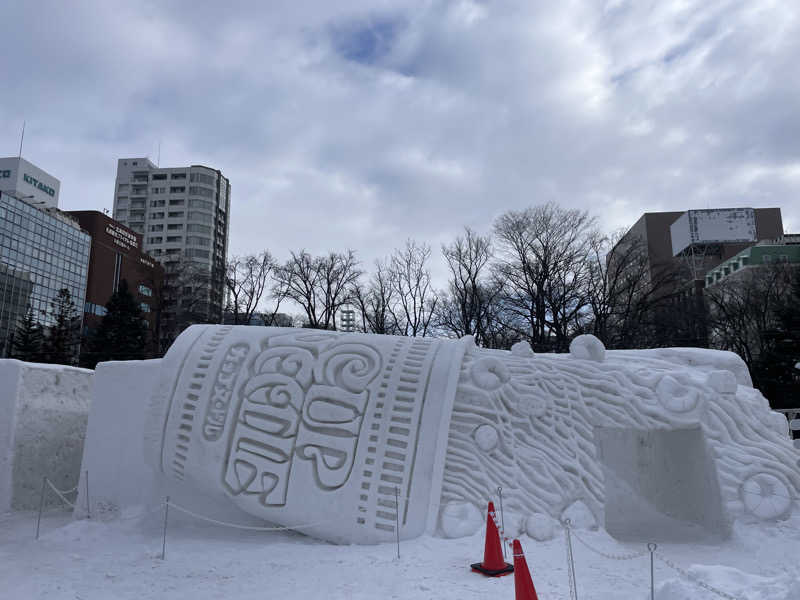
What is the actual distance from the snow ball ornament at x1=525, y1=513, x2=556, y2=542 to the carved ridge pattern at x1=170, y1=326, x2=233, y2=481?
4.14 metres

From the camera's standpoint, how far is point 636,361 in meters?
8.36

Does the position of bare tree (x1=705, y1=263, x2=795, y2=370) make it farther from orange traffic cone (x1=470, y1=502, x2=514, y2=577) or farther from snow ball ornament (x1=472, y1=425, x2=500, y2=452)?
orange traffic cone (x1=470, y1=502, x2=514, y2=577)

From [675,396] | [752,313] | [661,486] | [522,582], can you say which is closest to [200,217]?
[752,313]

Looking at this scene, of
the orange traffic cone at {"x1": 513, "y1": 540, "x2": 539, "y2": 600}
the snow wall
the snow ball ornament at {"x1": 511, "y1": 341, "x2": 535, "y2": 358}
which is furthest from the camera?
the snow wall

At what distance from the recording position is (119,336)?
93.1 ft

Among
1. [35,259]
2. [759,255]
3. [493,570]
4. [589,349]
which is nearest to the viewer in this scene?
[493,570]

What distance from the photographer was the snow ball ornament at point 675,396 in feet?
22.6

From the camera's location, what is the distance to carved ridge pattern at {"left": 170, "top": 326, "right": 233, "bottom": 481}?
290 inches

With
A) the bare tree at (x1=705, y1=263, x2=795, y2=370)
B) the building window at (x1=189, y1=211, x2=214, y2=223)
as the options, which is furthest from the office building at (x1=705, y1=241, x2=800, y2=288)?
the building window at (x1=189, y1=211, x2=214, y2=223)

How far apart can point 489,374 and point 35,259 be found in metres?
46.0

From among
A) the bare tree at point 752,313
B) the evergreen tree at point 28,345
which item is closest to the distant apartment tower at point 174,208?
the evergreen tree at point 28,345

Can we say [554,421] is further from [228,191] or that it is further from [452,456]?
[228,191]

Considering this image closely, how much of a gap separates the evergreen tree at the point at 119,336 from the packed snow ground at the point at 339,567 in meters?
22.1

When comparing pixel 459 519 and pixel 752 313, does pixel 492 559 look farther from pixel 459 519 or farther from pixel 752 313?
pixel 752 313
